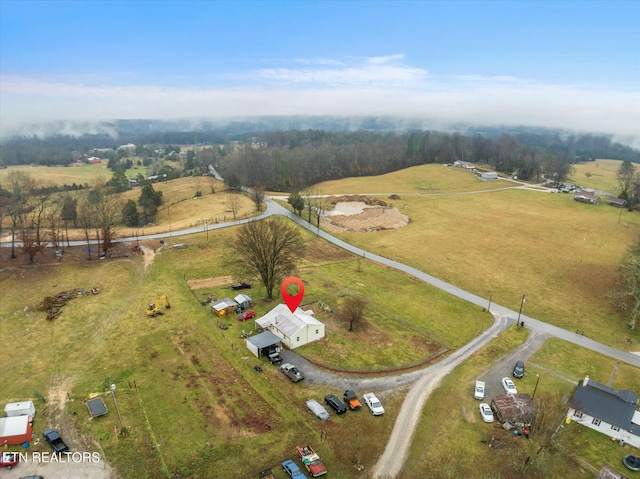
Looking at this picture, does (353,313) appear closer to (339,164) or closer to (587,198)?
(587,198)

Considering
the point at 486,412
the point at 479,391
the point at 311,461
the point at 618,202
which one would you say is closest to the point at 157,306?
the point at 311,461

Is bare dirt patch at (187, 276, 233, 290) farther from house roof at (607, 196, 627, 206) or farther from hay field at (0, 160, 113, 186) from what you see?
house roof at (607, 196, 627, 206)

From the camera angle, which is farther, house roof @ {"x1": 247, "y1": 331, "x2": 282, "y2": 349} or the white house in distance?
the white house in distance

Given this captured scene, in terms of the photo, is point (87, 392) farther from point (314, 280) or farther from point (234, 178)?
point (234, 178)

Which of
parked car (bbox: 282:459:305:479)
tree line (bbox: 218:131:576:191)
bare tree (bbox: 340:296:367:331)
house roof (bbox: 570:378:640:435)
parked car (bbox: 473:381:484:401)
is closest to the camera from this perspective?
parked car (bbox: 282:459:305:479)

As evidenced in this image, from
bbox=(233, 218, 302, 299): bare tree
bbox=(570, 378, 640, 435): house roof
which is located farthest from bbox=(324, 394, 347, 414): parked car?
bbox=(233, 218, 302, 299): bare tree

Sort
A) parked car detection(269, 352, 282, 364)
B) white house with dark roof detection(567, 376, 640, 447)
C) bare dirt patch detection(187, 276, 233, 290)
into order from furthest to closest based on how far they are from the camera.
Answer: bare dirt patch detection(187, 276, 233, 290) → parked car detection(269, 352, 282, 364) → white house with dark roof detection(567, 376, 640, 447)
